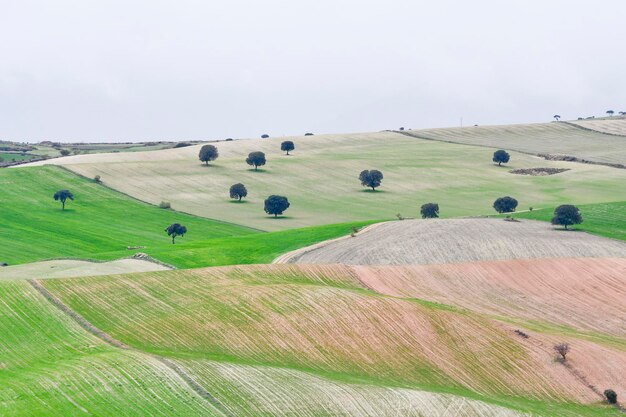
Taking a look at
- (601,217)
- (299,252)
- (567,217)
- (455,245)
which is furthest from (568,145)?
(299,252)

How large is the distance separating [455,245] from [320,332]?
29.9 m

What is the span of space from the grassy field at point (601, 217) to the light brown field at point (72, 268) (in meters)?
42.6

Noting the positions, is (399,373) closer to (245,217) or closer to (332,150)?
(245,217)

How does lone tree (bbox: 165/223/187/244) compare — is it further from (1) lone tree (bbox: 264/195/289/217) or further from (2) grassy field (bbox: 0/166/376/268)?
(1) lone tree (bbox: 264/195/289/217)

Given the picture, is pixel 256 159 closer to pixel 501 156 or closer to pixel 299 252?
pixel 501 156

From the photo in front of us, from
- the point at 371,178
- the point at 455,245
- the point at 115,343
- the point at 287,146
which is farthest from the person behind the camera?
the point at 287,146

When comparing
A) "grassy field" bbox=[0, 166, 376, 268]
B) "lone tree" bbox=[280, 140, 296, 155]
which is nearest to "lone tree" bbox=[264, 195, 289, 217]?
"grassy field" bbox=[0, 166, 376, 268]

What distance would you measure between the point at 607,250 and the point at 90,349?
50.4 metres

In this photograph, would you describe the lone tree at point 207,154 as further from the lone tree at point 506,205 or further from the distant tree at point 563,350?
the distant tree at point 563,350

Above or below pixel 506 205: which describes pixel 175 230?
below

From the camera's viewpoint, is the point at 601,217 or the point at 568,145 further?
the point at 568,145

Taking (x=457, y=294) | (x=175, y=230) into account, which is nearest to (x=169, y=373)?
(x=457, y=294)

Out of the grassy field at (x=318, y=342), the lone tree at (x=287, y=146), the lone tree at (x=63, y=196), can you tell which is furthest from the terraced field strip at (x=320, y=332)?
the lone tree at (x=287, y=146)

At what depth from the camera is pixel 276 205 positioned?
125 meters
